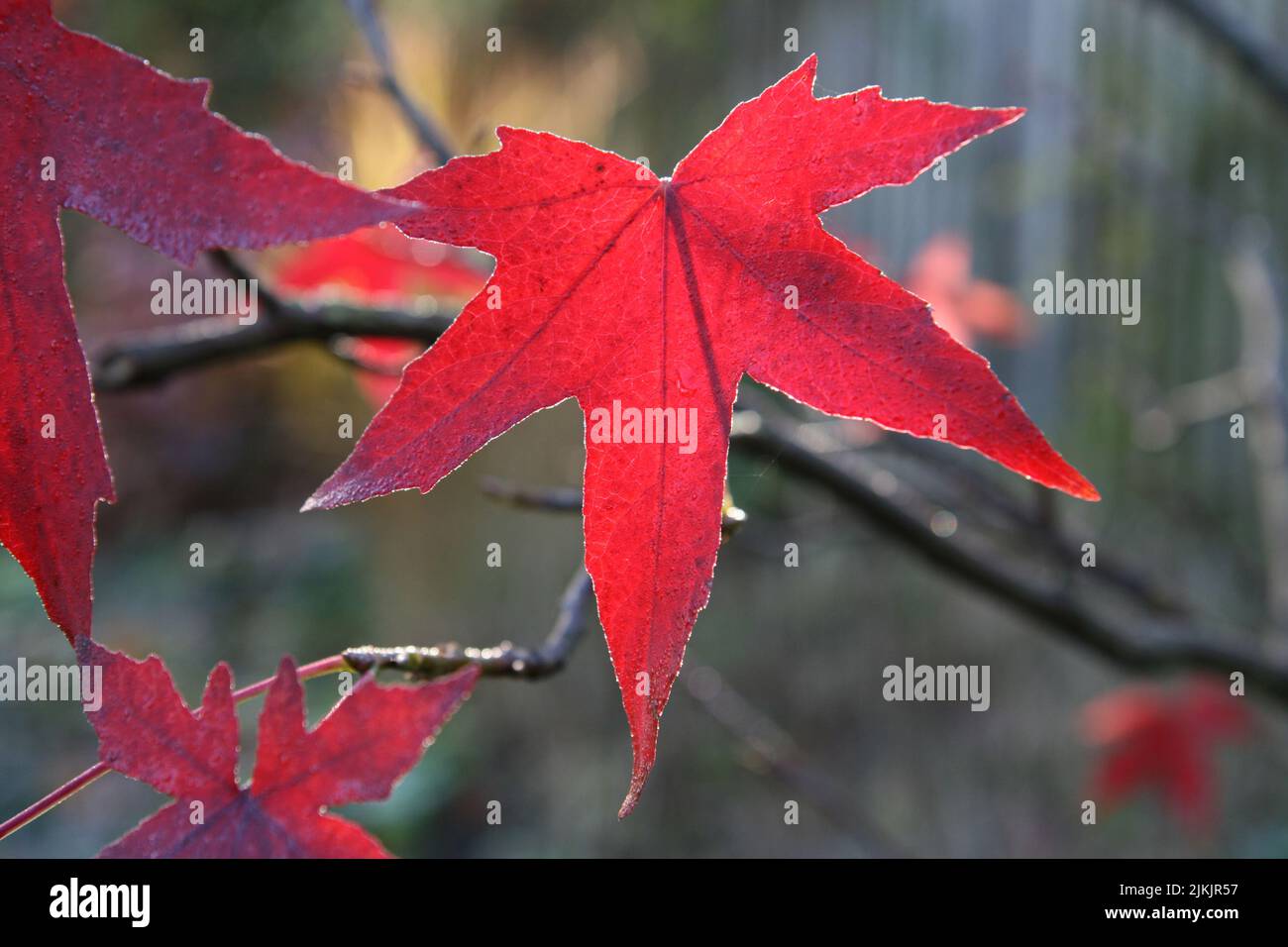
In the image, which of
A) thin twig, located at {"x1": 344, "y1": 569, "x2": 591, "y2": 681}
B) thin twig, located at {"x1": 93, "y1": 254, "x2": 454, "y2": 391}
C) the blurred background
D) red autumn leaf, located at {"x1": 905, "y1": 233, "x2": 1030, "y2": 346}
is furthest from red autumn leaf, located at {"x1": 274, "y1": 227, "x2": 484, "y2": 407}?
the blurred background

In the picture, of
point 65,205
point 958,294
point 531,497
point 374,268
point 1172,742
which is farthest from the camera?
point 1172,742

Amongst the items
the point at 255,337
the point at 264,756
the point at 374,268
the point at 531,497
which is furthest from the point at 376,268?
the point at 264,756

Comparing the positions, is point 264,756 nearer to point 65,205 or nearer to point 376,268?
point 65,205

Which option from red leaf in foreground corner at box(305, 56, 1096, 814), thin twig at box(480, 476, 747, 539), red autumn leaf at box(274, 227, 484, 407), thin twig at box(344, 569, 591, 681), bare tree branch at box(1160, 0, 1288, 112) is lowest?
thin twig at box(344, 569, 591, 681)

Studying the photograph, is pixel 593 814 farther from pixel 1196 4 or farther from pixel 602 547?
pixel 602 547

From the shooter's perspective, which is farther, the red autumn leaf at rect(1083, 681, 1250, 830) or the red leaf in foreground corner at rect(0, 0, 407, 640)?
the red autumn leaf at rect(1083, 681, 1250, 830)

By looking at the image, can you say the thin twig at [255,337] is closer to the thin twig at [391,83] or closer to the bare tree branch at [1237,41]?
the thin twig at [391,83]

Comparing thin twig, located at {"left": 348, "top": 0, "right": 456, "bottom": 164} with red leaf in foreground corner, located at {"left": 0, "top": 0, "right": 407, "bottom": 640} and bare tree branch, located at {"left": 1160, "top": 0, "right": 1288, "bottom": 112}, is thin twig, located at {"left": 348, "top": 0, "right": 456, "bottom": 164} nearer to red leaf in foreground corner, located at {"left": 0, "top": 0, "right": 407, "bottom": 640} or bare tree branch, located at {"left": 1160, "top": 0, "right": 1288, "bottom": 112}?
red leaf in foreground corner, located at {"left": 0, "top": 0, "right": 407, "bottom": 640}
